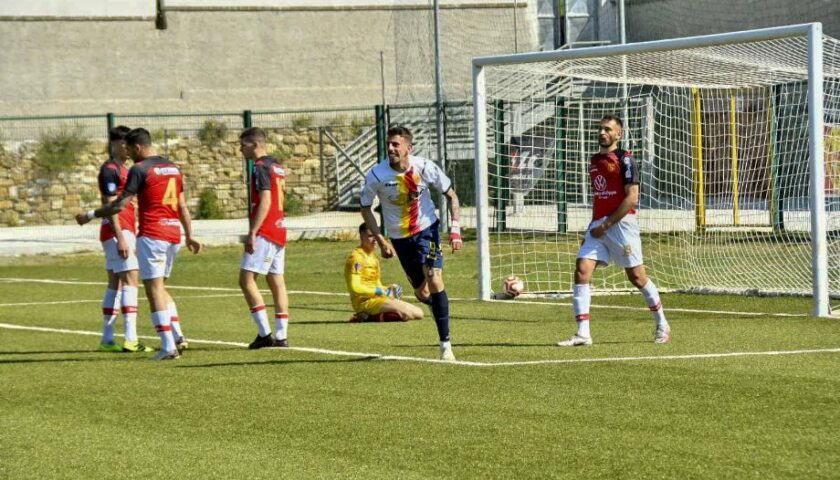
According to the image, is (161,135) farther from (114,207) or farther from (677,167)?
(114,207)

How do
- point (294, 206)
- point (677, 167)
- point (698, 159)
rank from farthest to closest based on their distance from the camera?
point (294, 206)
point (677, 167)
point (698, 159)

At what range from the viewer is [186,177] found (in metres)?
37.3

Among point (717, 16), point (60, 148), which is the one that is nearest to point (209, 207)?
point (60, 148)

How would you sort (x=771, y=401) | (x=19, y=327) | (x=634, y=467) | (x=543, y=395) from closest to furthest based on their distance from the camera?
(x=634, y=467)
(x=771, y=401)
(x=543, y=395)
(x=19, y=327)

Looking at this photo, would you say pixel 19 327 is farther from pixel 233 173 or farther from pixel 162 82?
pixel 162 82

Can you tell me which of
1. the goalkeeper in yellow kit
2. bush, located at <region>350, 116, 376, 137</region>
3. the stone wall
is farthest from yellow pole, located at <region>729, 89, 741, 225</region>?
bush, located at <region>350, 116, 376, 137</region>

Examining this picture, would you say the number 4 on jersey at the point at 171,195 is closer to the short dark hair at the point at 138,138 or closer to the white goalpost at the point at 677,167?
the short dark hair at the point at 138,138

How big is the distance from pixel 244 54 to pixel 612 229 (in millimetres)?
32547

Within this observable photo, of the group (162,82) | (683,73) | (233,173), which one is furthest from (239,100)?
(683,73)

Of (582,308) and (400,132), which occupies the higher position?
(400,132)

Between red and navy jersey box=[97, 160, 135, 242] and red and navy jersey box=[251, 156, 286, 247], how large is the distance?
1204mm

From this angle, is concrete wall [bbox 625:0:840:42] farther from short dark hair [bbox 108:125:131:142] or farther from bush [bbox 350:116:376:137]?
short dark hair [bbox 108:125:131:142]

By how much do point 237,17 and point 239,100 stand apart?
2676mm

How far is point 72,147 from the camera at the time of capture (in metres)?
36.8
